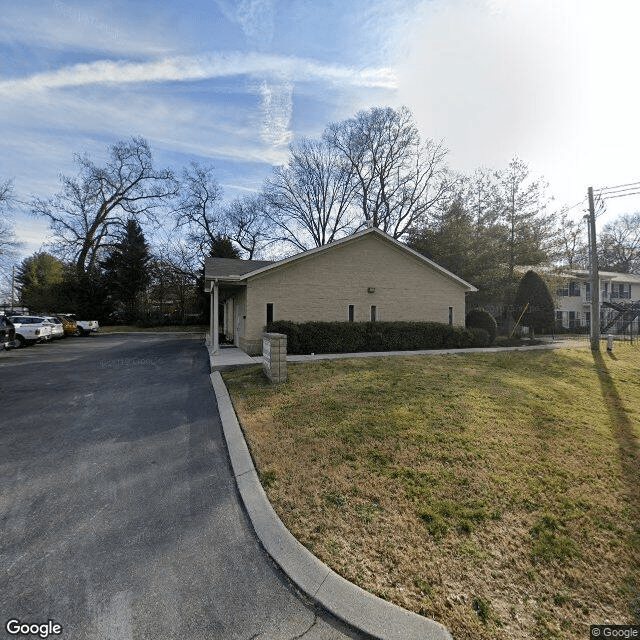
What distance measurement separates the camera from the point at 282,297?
1362cm

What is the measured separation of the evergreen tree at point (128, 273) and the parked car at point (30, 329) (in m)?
17.5

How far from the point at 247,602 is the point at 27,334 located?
→ 850 inches

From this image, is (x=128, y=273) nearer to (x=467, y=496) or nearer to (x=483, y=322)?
(x=483, y=322)

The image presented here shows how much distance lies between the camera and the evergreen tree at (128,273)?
35.4 metres

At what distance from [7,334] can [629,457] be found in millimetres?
21714

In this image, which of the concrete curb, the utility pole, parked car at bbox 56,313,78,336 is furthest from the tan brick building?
parked car at bbox 56,313,78,336

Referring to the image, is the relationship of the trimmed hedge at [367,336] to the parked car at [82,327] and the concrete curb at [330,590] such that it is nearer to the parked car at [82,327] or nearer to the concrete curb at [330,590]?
the concrete curb at [330,590]

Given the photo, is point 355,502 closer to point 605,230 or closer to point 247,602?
point 247,602

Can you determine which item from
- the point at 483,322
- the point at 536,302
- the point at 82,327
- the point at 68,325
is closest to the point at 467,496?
the point at 483,322

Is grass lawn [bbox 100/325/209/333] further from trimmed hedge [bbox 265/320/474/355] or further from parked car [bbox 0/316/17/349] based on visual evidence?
trimmed hedge [bbox 265/320/474/355]

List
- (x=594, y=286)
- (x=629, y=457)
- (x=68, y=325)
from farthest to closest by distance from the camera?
1. (x=68, y=325)
2. (x=594, y=286)
3. (x=629, y=457)

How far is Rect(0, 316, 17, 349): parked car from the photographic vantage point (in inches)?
563

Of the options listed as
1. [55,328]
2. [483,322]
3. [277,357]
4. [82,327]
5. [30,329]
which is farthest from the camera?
[82,327]

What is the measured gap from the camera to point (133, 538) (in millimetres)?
2836
